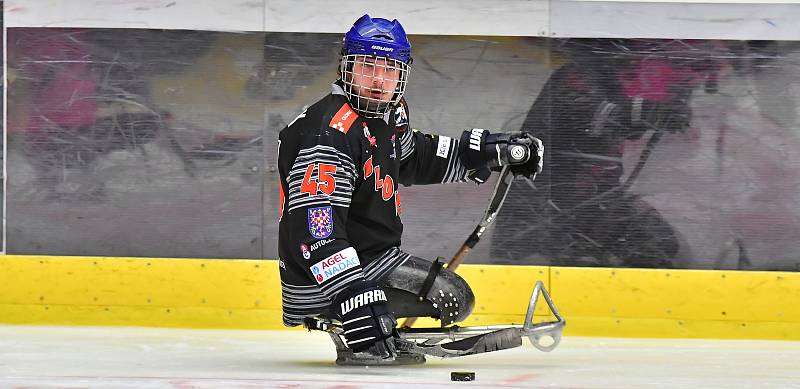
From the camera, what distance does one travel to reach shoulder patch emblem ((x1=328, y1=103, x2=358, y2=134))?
3.75 meters

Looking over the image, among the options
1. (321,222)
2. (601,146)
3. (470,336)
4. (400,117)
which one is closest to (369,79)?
(400,117)

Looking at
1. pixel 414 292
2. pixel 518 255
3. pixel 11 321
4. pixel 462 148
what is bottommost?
pixel 11 321

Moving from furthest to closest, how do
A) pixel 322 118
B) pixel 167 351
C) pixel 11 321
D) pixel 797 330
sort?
1. pixel 11 321
2. pixel 797 330
3. pixel 167 351
4. pixel 322 118

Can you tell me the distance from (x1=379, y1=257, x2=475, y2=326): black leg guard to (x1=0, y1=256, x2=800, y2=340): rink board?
5.58ft

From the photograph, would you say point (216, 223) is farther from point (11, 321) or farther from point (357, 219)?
point (357, 219)

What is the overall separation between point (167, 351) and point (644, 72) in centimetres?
243

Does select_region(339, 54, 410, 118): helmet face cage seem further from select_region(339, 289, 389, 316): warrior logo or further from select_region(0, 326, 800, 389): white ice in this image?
select_region(0, 326, 800, 389): white ice

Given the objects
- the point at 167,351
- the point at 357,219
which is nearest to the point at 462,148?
the point at 357,219

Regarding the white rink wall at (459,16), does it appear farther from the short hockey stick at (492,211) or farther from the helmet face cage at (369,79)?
the helmet face cage at (369,79)

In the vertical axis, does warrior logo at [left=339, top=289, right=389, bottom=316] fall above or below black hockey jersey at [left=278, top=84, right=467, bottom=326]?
below

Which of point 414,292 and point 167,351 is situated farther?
point 167,351

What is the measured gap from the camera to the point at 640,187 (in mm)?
5793

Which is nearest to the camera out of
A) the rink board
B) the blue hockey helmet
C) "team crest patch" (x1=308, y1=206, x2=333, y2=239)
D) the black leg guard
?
"team crest patch" (x1=308, y1=206, x2=333, y2=239)

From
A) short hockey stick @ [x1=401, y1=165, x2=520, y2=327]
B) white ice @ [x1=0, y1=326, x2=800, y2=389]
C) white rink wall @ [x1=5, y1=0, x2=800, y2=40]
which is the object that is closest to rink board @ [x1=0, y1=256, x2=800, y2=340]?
white ice @ [x1=0, y1=326, x2=800, y2=389]
